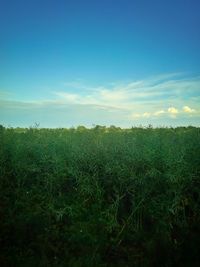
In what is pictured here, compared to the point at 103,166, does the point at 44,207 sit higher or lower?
lower

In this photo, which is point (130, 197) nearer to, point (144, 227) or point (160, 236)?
point (144, 227)

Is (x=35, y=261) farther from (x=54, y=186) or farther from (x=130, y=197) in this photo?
(x=130, y=197)

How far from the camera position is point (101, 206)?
8.11 metres

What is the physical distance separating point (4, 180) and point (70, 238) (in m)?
2.56

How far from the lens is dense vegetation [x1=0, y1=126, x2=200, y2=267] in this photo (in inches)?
275

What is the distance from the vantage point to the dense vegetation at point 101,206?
22.9ft

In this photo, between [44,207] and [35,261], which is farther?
[44,207]

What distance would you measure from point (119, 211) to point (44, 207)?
1.82m

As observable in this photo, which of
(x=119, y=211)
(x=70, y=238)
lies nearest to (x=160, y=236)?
(x=119, y=211)

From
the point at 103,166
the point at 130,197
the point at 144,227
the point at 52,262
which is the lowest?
the point at 52,262

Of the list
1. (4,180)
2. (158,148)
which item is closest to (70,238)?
(4,180)

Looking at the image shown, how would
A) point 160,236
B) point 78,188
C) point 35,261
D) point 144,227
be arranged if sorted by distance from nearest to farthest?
point 35,261 → point 160,236 → point 144,227 → point 78,188

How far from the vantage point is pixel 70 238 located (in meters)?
7.26

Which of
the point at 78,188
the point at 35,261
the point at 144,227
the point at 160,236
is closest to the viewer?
the point at 35,261
